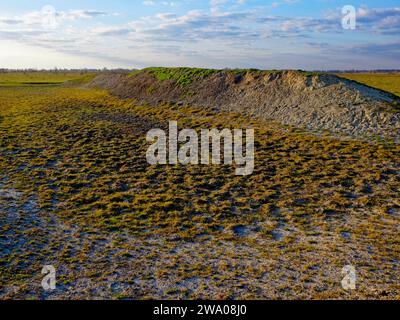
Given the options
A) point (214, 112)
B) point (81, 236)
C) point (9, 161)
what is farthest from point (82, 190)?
point (214, 112)

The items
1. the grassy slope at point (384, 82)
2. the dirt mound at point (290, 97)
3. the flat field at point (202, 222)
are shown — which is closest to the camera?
the flat field at point (202, 222)

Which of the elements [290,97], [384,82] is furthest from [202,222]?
[384,82]

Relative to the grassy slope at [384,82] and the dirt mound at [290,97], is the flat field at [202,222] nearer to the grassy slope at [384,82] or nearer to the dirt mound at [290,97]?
the dirt mound at [290,97]

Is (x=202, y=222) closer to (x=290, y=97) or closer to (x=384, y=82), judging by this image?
(x=290, y=97)

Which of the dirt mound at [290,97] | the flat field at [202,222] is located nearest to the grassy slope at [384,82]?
the dirt mound at [290,97]

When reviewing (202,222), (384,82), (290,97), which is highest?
(384,82)

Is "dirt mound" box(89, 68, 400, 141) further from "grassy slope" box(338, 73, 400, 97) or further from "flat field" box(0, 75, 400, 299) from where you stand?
"grassy slope" box(338, 73, 400, 97)
